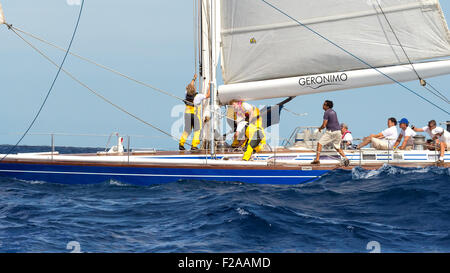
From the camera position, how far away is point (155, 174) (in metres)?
12.6

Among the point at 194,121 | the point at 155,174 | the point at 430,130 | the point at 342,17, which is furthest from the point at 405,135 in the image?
the point at 155,174

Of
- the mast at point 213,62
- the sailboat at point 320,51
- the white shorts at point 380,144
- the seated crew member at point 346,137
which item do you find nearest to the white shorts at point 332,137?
the sailboat at point 320,51

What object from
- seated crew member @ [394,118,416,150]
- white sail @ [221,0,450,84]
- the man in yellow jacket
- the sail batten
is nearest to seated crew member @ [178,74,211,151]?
the man in yellow jacket

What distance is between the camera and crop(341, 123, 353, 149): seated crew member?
1538 cm

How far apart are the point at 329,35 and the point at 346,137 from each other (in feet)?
10.9

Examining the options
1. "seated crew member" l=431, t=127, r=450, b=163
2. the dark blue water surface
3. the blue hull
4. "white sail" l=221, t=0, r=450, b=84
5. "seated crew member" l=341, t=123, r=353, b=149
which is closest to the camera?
the dark blue water surface

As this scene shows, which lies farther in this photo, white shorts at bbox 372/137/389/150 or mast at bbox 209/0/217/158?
white shorts at bbox 372/137/389/150

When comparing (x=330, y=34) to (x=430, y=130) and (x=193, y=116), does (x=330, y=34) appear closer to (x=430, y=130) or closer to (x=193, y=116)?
(x=430, y=130)

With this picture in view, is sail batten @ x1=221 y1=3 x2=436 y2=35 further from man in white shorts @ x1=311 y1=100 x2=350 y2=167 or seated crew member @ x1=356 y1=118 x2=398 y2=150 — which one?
seated crew member @ x1=356 y1=118 x2=398 y2=150

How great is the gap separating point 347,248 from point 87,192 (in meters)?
6.85

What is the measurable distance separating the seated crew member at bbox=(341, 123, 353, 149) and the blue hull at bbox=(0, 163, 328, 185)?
3006mm

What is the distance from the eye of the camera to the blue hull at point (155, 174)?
41.0ft

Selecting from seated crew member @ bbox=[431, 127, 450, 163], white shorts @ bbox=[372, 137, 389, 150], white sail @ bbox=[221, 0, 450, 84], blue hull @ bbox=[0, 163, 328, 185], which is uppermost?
white sail @ bbox=[221, 0, 450, 84]

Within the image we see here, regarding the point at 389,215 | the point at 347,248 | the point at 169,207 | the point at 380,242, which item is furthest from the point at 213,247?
the point at 389,215
